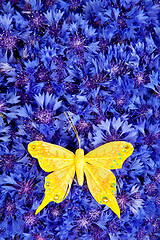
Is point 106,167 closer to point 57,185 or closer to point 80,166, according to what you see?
point 80,166

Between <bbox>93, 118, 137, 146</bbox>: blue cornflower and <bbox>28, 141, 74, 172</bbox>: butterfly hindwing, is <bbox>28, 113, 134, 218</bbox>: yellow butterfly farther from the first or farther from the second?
<bbox>93, 118, 137, 146</bbox>: blue cornflower

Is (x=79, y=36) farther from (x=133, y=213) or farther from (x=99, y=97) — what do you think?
(x=133, y=213)

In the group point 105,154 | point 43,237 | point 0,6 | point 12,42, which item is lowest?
point 43,237

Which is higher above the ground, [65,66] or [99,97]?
[65,66]

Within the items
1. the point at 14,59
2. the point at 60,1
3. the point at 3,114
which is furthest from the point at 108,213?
the point at 60,1

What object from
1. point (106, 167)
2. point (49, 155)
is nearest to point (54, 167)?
point (49, 155)

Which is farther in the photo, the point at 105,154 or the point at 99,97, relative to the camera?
the point at 99,97
